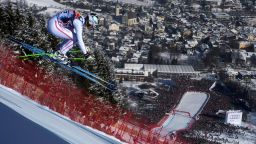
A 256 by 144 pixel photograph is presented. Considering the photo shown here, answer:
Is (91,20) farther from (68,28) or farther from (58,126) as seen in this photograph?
(58,126)

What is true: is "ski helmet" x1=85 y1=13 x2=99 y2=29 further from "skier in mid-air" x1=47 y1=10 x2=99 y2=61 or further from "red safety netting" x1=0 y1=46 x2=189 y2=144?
"red safety netting" x1=0 y1=46 x2=189 y2=144

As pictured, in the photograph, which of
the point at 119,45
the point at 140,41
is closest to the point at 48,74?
the point at 119,45

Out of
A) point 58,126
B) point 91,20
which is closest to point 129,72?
point 91,20

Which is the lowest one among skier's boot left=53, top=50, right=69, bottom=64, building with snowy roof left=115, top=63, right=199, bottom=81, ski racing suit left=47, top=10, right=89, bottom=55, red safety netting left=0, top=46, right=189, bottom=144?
building with snowy roof left=115, top=63, right=199, bottom=81

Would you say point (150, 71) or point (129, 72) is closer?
point (129, 72)

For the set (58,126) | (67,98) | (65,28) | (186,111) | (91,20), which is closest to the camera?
(58,126)

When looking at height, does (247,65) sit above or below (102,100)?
below

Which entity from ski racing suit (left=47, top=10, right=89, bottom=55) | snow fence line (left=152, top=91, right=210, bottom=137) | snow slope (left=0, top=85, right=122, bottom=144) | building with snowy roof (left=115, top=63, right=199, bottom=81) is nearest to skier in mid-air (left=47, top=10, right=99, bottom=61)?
ski racing suit (left=47, top=10, right=89, bottom=55)

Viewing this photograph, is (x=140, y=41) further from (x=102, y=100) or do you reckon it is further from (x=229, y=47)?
(x=102, y=100)

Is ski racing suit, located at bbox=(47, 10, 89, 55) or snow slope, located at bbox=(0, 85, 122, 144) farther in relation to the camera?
ski racing suit, located at bbox=(47, 10, 89, 55)
